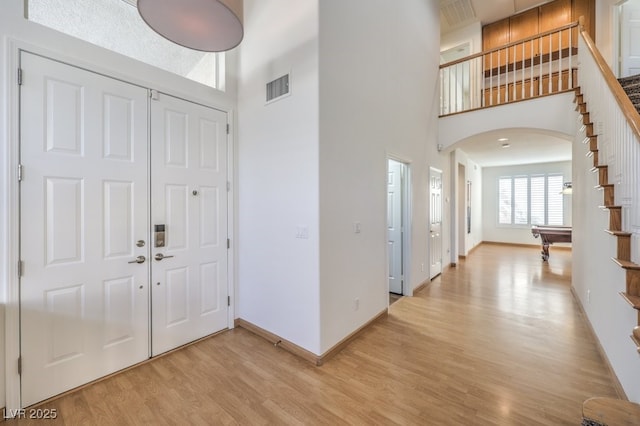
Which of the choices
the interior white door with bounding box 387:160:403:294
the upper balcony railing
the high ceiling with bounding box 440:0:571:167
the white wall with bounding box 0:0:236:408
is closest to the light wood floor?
the white wall with bounding box 0:0:236:408

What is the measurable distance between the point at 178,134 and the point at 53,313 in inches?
70.2

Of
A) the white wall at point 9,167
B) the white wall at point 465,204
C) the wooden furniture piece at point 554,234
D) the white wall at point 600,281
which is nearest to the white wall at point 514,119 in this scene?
the white wall at point 600,281

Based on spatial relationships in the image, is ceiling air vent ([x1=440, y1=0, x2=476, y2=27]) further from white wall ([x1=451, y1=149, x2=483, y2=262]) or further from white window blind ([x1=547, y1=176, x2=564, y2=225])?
white window blind ([x1=547, y1=176, x2=564, y2=225])

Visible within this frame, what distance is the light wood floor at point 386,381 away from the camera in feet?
6.08

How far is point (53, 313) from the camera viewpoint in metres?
2.03

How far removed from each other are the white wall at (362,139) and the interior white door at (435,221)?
704 millimetres

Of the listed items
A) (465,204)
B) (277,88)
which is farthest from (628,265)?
(465,204)

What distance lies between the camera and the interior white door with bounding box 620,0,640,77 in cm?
443

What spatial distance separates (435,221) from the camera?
5.20 metres

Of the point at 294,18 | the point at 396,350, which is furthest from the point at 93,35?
the point at 396,350

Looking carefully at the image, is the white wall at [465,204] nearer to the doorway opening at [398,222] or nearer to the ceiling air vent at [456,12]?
the doorway opening at [398,222]

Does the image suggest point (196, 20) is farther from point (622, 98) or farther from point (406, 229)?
point (406, 229)

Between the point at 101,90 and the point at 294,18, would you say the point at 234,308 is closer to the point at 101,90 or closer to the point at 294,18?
the point at 101,90

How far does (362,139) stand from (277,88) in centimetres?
105
